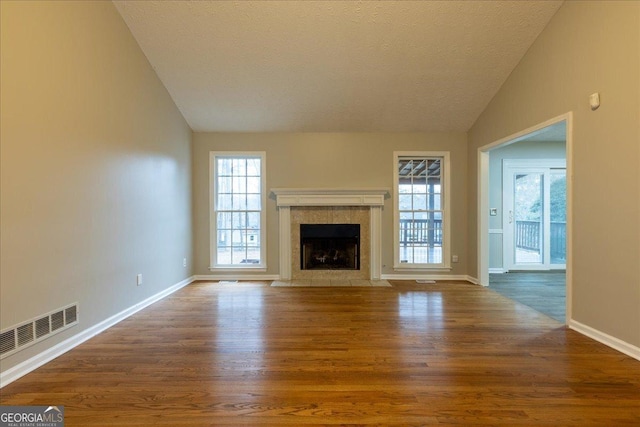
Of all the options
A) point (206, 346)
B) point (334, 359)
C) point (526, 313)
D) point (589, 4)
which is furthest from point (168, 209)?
point (589, 4)

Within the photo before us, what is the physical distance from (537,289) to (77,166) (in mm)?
5972

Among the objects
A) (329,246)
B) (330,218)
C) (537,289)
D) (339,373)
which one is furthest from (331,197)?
(537,289)

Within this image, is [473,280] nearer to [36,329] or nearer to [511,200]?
[511,200]

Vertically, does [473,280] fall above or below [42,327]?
below

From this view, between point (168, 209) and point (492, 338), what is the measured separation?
4208 millimetres

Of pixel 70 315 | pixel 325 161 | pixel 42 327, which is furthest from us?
pixel 325 161

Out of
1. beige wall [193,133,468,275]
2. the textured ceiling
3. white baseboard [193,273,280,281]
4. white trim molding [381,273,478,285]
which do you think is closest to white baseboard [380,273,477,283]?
white trim molding [381,273,478,285]

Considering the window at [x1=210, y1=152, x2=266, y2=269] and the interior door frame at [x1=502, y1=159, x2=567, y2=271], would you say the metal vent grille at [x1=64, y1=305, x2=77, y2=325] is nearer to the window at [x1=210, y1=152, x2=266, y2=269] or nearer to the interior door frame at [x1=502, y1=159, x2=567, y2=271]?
the window at [x1=210, y1=152, x2=266, y2=269]

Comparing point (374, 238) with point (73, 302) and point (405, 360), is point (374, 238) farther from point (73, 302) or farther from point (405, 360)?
point (73, 302)

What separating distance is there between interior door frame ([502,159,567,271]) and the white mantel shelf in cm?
255

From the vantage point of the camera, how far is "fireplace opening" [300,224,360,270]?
515cm

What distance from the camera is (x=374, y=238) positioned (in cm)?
504

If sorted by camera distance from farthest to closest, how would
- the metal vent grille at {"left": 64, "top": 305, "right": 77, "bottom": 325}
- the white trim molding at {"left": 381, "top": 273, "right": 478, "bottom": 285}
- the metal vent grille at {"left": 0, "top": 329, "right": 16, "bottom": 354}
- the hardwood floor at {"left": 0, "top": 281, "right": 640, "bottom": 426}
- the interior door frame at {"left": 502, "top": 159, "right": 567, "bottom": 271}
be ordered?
the interior door frame at {"left": 502, "top": 159, "right": 567, "bottom": 271}
the white trim molding at {"left": 381, "top": 273, "right": 478, "bottom": 285}
the metal vent grille at {"left": 64, "top": 305, "right": 77, "bottom": 325}
the metal vent grille at {"left": 0, "top": 329, "right": 16, "bottom": 354}
the hardwood floor at {"left": 0, "top": 281, "right": 640, "bottom": 426}

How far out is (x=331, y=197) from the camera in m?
5.00
